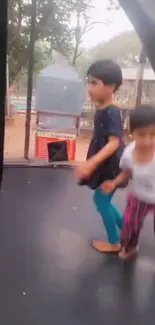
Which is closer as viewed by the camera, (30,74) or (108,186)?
(108,186)

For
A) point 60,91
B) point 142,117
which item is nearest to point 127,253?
point 142,117

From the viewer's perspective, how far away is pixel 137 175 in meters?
0.67

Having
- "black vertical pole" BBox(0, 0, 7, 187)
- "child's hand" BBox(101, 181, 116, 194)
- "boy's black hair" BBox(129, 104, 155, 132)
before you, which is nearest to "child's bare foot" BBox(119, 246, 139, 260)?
"child's hand" BBox(101, 181, 116, 194)

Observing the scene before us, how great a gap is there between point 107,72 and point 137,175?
15 cm

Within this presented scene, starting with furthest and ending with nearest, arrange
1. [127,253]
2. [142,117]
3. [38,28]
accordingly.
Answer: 1. [38,28]
2. [127,253]
3. [142,117]

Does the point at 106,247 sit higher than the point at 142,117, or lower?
lower

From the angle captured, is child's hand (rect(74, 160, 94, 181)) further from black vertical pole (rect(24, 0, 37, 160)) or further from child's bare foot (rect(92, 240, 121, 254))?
black vertical pole (rect(24, 0, 37, 160))

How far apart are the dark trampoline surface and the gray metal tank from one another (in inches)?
7.4

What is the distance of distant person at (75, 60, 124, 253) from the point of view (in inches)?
25.6

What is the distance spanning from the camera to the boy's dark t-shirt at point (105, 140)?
0.67 metres

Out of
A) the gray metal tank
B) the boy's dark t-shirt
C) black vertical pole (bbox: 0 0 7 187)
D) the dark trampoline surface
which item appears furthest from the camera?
the gray metal tank

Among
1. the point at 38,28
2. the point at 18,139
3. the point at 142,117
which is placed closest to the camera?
the point at 142,117

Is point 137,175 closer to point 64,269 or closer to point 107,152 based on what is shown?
point 107,152

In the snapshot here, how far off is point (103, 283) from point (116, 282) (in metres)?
0.02
